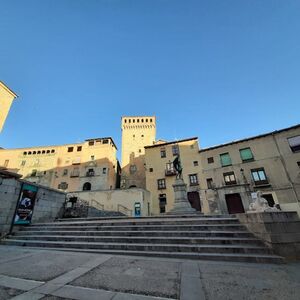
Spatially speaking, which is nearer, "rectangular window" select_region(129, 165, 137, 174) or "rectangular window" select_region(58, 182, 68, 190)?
"rectangular window" select_region(58, 182, 68, 190)

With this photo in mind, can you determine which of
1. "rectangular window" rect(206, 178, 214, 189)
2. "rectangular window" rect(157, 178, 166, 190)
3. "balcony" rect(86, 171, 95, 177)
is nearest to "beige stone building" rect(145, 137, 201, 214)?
"rectangular window" rect(157, 178, 166, 190)

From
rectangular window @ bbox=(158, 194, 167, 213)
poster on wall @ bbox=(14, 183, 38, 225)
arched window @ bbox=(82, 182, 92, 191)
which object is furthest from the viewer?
arched window @ bbox=(82, 182, 92, 191)

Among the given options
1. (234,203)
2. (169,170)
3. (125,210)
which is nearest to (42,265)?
(125,210)

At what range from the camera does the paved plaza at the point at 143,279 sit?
2.56 metres

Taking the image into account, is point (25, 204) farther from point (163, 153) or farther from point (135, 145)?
point (135, 145)

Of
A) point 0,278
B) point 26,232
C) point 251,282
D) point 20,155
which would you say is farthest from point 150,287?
point 20,155

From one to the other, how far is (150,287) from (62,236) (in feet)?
18.3

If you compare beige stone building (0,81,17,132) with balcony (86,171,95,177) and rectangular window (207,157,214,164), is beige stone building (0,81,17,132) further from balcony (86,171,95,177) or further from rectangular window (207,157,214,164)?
rectangular window (207,157,214,164)

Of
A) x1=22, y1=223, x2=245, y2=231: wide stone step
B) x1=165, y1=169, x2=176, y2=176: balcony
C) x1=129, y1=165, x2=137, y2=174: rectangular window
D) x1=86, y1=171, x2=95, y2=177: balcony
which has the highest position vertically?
x1=129, y1=165, x2=137, y2=174: rectangular window

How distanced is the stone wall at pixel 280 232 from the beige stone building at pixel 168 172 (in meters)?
18.3

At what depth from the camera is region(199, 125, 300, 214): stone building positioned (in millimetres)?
18333

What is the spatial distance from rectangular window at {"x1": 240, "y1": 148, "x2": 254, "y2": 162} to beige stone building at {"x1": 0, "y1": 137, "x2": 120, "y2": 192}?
2229 centimetres

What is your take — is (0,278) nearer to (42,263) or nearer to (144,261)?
(42,263)

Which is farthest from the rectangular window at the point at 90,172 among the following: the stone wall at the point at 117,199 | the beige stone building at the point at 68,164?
the stone wall at the point at 117,199
